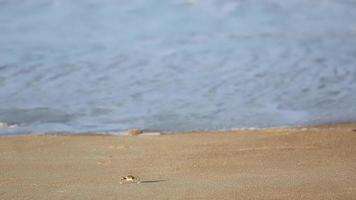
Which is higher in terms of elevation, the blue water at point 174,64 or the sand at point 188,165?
the blue water at point 174,64

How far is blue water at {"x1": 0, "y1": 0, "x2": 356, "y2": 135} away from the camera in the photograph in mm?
5484

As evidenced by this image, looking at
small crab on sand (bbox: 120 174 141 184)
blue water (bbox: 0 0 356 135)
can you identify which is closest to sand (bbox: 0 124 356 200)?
small crab on sand (bbox: 120 174 141 184)

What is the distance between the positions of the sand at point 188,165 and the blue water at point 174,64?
52 centimetres

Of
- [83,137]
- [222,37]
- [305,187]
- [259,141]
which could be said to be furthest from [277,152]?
[222,37]

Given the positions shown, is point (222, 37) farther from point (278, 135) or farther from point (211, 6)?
point (278, 135)

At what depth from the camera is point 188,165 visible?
12.7ft

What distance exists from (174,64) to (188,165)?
3.04 m

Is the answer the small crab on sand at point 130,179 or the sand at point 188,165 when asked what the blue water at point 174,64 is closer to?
the sand at point 188,165

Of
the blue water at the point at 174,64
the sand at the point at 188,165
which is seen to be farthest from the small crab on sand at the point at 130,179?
the blue water at the point at 174,64

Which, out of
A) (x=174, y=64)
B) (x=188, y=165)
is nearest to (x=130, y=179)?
(x=188, y=165)

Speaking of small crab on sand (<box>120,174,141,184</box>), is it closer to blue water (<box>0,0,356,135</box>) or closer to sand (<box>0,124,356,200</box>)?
sand (<box>0,124,356,200</box>)

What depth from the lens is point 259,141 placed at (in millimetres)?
4527

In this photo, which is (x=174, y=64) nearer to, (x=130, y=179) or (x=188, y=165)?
(x=188, y=165)

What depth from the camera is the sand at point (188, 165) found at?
10.8ft
